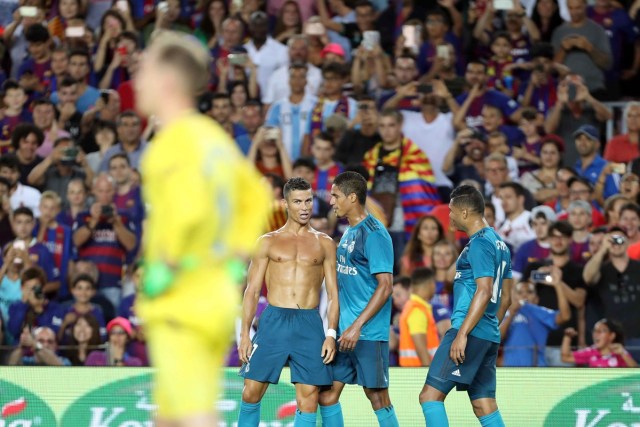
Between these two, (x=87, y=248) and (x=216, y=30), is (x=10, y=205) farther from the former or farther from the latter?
(x=216, y=30)

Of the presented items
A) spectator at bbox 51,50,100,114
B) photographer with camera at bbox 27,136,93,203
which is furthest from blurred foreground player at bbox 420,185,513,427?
spectator at bbox 51,50,100,114

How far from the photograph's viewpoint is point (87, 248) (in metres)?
13.5

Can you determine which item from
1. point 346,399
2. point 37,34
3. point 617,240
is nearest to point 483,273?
point 346,399

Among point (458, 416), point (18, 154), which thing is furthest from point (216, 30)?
point (458, 416)

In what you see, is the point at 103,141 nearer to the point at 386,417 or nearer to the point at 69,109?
the point at 69,109

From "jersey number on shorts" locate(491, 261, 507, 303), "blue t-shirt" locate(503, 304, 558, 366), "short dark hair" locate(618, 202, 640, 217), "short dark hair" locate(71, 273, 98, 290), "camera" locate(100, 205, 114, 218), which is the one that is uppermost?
"short dark hair" locate(618, 202, 640, 217)

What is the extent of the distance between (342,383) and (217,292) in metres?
3.87

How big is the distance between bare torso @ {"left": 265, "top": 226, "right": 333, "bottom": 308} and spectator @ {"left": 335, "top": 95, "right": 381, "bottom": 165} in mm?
4784

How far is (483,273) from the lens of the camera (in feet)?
27.2

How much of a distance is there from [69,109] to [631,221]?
7.27m

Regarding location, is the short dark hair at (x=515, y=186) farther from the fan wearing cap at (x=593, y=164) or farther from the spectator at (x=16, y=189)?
the spectator at (x=16, y=189)

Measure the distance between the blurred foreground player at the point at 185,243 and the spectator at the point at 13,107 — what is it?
1068cm

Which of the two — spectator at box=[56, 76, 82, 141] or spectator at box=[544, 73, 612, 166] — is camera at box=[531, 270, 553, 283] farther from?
spectator at box=[56, 76, 82, 141]

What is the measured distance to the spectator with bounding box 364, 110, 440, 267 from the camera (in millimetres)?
13117
